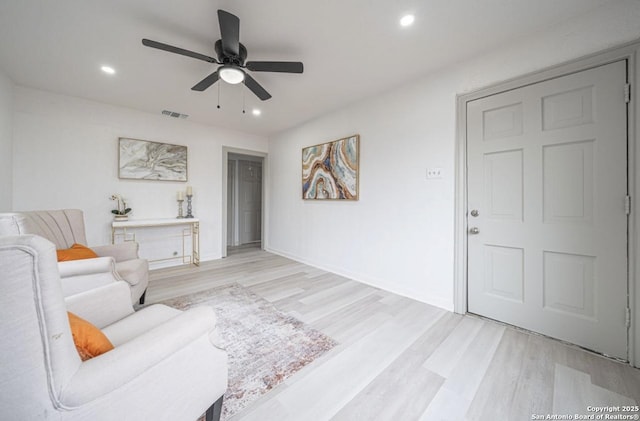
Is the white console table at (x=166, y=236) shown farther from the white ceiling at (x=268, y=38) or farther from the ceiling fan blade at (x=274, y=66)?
the ceiling fan blade at (x=274, y=66)

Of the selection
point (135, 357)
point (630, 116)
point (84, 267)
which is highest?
point (630, 116)

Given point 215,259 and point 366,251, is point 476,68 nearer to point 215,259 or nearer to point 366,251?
point 366,251

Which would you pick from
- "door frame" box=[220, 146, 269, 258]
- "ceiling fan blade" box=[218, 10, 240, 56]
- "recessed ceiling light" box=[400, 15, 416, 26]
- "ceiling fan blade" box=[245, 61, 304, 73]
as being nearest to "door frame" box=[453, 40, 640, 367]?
"recessed ceiling light" box=[400, 15, 416, 26]

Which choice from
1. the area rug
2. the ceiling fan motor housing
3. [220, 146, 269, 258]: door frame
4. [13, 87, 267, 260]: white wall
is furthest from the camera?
[220, 146, 269, 258]: door frame

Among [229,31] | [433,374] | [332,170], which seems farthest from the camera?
[332,170]

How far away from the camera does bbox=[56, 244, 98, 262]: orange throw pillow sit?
1892mm

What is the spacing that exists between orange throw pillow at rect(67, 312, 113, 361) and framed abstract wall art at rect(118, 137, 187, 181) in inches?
140

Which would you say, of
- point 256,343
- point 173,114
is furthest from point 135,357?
point 173,114

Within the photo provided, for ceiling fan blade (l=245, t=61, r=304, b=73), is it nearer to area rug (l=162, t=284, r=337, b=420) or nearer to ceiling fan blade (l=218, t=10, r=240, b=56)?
ceiling fan blade (l=218, t=10, r=240, b=56)

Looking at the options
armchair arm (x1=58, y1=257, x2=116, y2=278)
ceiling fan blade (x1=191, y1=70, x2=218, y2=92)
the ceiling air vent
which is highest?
the ceiling air vent

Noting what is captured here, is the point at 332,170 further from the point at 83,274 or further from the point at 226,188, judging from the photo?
the point at 83,274

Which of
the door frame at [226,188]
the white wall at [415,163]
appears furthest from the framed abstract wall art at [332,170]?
the door frame at [226,188]

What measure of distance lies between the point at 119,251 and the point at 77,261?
1000mm

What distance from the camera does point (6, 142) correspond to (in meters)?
2.76
